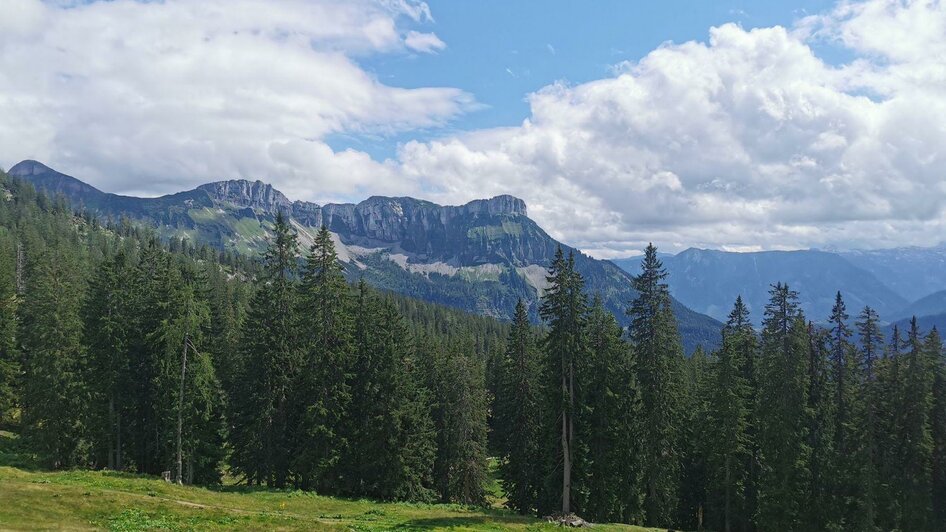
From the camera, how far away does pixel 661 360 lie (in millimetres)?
44500

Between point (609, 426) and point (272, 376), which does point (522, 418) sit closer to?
point (609, 426)

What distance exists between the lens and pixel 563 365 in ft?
132

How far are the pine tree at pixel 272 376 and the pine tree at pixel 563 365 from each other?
20265mm

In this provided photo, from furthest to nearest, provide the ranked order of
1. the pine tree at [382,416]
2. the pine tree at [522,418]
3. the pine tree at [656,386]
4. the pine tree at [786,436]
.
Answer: the pine tree at [522,418] < the pine tree at [382,416] < the pine tree at [656,386] < the pine tree at [786,436]

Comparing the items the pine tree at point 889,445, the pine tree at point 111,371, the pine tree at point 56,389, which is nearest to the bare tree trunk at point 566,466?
the pine tree at point 889,445

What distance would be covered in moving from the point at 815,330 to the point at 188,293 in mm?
50766

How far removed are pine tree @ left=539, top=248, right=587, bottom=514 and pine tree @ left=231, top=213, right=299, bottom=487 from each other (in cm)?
2026

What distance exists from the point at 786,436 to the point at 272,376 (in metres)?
38.1

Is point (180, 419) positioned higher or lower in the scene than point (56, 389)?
lower

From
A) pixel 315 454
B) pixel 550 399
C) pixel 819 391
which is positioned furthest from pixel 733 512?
pixel 315 454

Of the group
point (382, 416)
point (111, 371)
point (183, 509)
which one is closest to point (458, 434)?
point (382, 416)

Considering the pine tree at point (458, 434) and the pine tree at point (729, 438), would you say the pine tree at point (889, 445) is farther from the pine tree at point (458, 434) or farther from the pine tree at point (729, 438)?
the pine tree at point (458, 434)

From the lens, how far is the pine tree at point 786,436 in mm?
41625

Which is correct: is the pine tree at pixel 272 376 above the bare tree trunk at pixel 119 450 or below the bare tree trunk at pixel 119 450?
above
